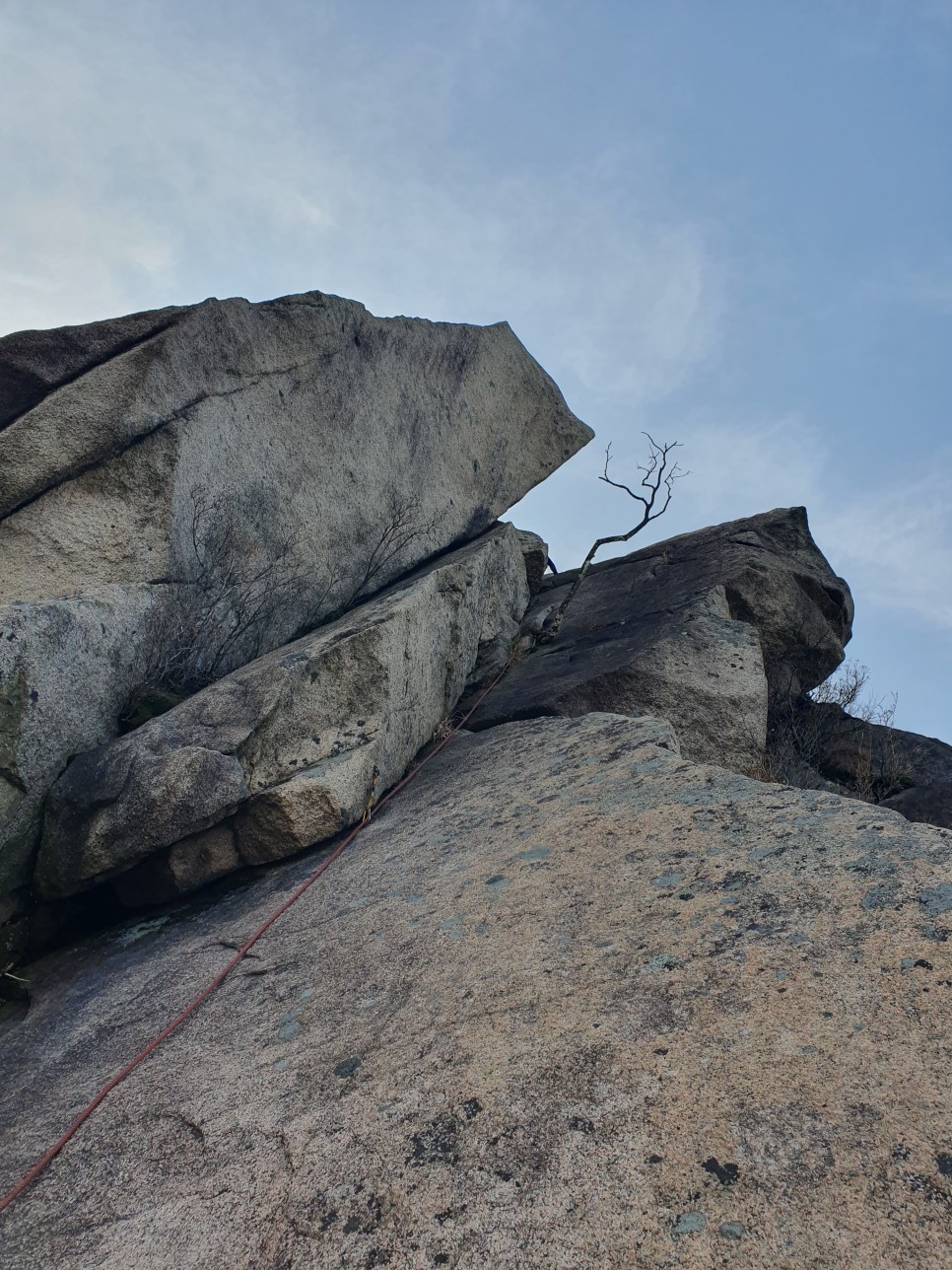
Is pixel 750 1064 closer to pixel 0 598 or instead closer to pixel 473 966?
pixel 473 966

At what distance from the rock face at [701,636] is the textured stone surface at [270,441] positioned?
1.34 m

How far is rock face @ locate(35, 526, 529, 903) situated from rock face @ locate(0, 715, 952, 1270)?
1.69ft

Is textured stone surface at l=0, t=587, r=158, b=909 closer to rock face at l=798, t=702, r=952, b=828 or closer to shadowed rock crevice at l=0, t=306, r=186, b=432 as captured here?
shadowed rock crevice at l=0, t=306, r=186, b=432

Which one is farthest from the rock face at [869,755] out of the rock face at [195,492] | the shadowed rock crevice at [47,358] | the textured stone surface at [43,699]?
the shadowed rock crevice at [47,358]

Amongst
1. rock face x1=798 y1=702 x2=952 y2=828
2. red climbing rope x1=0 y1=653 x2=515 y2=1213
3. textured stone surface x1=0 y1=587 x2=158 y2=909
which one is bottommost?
red climbing rope x1=0 y1=653 x2=515 y2=1213

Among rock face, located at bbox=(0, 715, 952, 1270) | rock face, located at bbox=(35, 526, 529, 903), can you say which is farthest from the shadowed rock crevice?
rock face, located at bbox=(0, 715, 952, 1270)

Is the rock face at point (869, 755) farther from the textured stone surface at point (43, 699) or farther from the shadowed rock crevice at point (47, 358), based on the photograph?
the shadowed rock crevice at point (47, 358)

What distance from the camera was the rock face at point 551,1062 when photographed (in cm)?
195

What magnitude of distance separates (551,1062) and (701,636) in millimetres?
3664

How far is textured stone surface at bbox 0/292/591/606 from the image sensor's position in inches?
206

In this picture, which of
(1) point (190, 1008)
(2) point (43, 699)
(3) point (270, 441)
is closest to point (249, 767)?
(2) point (43, 699)

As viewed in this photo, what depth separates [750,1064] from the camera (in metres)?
2.21

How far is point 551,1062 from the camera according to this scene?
7.91 feet

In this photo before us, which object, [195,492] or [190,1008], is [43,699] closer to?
[190,1008]
